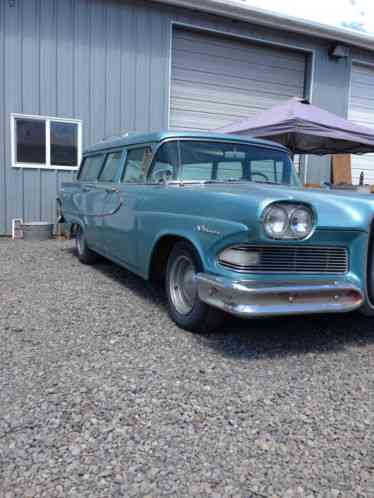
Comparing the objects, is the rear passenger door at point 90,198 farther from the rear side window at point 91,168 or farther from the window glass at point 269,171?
the window glass at point 269,171

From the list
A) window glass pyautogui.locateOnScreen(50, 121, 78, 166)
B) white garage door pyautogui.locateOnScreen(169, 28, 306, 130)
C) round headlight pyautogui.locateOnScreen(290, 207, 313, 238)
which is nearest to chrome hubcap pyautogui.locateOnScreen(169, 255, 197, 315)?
round headlight pyautogui.locateOnScreen(290, 207, 313, 238)

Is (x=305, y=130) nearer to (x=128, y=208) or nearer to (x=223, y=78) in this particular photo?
(x=128, y=208)

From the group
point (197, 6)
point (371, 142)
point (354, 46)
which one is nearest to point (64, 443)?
point (371, 142)

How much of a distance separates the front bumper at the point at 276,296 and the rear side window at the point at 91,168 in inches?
113

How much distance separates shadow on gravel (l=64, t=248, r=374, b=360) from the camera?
2.79 m

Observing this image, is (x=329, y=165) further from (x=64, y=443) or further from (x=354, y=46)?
(x=64, y=443)

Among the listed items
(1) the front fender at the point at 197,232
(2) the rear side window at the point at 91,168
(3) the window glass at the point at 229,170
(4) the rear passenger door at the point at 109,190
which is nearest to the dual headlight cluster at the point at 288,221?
(1) the front fender at the point at 197,232

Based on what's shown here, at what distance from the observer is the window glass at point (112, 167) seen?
14.5 ft

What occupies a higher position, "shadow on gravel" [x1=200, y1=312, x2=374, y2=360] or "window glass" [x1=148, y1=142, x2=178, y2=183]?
"window glass" [x1=148, y1=142, x2=178, y2=183]

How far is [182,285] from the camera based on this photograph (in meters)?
3.17

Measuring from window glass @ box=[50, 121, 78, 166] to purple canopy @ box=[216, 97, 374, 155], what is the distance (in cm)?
296

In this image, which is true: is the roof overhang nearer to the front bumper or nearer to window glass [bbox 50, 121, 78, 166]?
window glass [bbox 50, 121, 78, 166]

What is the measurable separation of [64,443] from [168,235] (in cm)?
167

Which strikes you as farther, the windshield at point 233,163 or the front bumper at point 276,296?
the windshield at point 233,163
